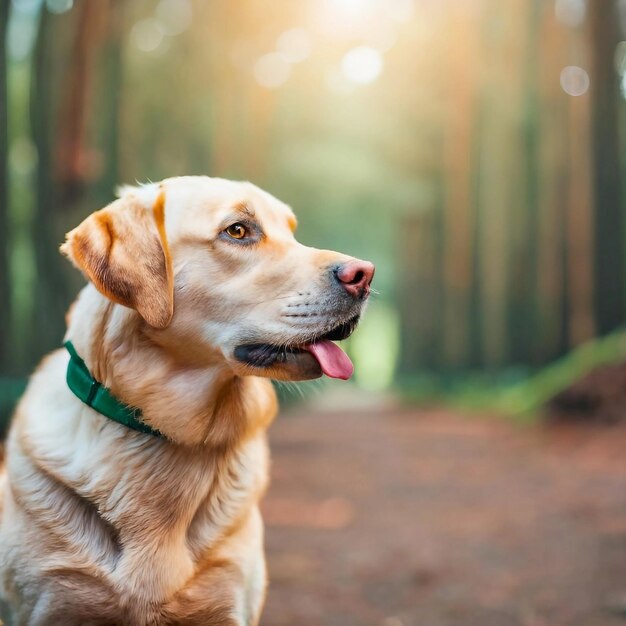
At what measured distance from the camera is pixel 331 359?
2545 millimetres

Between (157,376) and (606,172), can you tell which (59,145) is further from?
(606,172)

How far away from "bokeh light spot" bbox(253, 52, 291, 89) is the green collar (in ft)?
53.6

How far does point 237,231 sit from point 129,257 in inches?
16.0

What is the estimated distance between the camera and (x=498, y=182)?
20.6 metres

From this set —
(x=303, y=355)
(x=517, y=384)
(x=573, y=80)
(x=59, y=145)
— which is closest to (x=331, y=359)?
(x=303, y=355)

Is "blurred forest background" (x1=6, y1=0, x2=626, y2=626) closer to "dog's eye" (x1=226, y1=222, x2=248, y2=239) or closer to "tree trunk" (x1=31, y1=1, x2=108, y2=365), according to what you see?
"tree trunk" (x1=31, y1=1, x2=108, y2=365)

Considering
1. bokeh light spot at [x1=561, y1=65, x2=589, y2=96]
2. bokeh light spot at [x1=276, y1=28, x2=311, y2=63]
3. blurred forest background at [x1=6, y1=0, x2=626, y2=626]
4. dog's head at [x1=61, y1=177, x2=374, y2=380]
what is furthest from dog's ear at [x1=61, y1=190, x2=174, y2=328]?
bokeh light spot at [x1=276, y1=28, x2=311, y2=63]

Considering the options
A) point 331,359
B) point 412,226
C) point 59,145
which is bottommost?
point 412,226

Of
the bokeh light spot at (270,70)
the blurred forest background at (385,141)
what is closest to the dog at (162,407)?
the blurred forest background at (385,141)

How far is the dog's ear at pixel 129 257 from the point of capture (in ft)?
7.90

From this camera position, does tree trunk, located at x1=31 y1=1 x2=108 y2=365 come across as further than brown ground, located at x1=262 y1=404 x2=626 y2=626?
Yes

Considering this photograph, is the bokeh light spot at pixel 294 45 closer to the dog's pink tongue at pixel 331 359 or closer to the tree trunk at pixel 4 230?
the tree trunk at pixel 4 230

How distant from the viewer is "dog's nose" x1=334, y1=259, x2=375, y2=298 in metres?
A: 2.47

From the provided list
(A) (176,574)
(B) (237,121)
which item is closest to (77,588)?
(A) (176,574)
